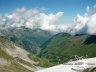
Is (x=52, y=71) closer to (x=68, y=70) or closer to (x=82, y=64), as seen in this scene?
(x=68, y=70)

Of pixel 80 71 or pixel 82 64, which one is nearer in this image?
pixel 80 71

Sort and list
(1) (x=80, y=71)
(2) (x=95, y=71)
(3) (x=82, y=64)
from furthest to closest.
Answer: (3) (x=82, y=64) → (1) (x=80, y=71) → (2) (x=95, y=71)

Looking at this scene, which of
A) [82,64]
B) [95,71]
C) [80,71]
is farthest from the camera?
[82,64]

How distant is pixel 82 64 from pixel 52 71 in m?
11.0

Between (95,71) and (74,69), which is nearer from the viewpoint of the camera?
(95,71)

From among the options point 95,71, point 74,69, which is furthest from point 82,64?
point 95,71

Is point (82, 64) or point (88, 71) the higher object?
point (82, 64)

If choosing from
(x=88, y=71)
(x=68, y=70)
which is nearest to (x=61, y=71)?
(x=68, y=70)

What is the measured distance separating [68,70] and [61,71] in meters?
2.13

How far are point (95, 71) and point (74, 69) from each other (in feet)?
27.6

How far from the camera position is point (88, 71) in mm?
70812

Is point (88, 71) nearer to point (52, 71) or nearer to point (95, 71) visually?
point (95, 71)

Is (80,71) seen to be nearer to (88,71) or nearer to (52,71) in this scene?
(88,71)

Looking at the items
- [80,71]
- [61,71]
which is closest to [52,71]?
[61,71]
